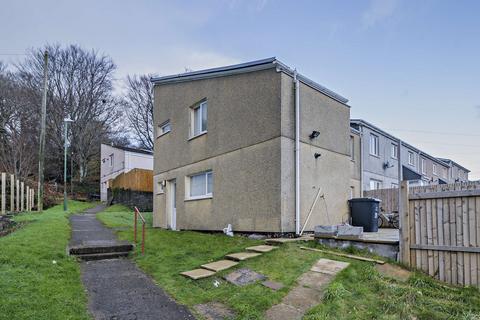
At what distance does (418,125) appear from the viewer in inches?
928

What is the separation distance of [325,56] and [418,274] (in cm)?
1033

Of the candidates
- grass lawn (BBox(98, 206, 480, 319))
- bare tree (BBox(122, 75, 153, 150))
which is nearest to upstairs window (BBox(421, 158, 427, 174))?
grass lawn (BBox(98, 206, 480, 319))

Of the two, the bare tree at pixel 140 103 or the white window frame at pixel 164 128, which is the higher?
the bare tree at pixel 140 103

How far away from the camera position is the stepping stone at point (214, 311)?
193 inches

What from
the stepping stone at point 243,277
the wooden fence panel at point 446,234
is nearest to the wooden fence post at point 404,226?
the wooden fence panel at point 446,234

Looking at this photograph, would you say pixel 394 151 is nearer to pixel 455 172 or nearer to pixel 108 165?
pixel 455 172

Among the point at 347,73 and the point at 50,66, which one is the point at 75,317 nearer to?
the point at 347,73

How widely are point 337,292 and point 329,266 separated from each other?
4.35 ft

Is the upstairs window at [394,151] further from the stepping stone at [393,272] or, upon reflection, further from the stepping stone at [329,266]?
the stepping stone at [329,266]

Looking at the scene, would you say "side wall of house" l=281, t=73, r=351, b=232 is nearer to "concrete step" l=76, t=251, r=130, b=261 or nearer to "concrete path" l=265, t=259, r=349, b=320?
"concrete path" l=265, t=259, r=349, b=320

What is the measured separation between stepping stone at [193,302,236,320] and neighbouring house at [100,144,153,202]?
3090 cm

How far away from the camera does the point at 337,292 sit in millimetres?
5258

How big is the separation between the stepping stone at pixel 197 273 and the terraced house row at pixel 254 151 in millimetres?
3188

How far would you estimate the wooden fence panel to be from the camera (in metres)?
6.05
